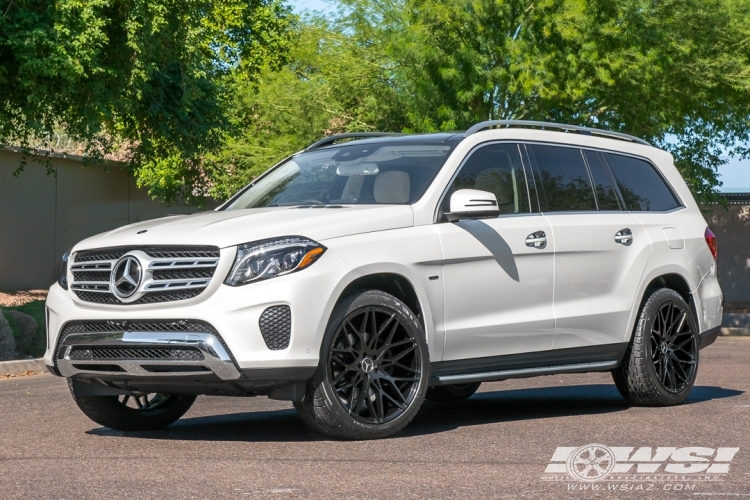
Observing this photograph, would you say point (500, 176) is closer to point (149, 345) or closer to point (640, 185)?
point (640, 185)

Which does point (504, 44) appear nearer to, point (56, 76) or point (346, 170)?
point (56, 76)

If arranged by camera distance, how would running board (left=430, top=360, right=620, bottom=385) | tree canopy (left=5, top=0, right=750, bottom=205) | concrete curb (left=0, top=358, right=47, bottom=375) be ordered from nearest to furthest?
1. running board (left=430, top=360, right=620, bottom=385)
2. concrete curb (left=0, top=358, right=47, bottom=375)
3. tree canopy (left=5, top=0, right=750, bottom=205)

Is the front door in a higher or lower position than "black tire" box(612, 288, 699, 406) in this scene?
higher

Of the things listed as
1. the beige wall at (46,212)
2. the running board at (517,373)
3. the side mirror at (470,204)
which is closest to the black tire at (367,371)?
the running board at (517,373)

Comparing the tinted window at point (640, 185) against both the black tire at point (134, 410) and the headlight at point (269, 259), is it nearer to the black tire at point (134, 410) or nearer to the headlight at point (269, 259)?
the headlight at point (269, 259)

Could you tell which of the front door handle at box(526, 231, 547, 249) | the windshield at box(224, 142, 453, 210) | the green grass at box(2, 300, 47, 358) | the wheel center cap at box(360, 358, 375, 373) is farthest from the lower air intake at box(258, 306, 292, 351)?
the green grass at box(2, 300, 47, 358)

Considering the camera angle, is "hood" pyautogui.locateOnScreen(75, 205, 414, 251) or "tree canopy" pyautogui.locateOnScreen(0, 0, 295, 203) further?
"tree canopy" pyautogui.locateOnScreen(0, 0, 295, 203)

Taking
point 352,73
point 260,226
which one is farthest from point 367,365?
point 352,73

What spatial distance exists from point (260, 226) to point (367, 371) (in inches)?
41.3

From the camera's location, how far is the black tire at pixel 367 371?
7.18 metres

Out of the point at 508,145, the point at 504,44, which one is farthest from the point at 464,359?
the point at 504,44

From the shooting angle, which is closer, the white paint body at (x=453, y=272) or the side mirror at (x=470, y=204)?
the white paint body at (x=453, y=272)

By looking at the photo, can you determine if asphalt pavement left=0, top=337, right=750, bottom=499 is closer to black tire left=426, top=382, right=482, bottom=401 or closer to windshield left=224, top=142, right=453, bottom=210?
black tire left=426, top=382, right=482, bottom=401

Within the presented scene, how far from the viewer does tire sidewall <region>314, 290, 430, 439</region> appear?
281 inches
